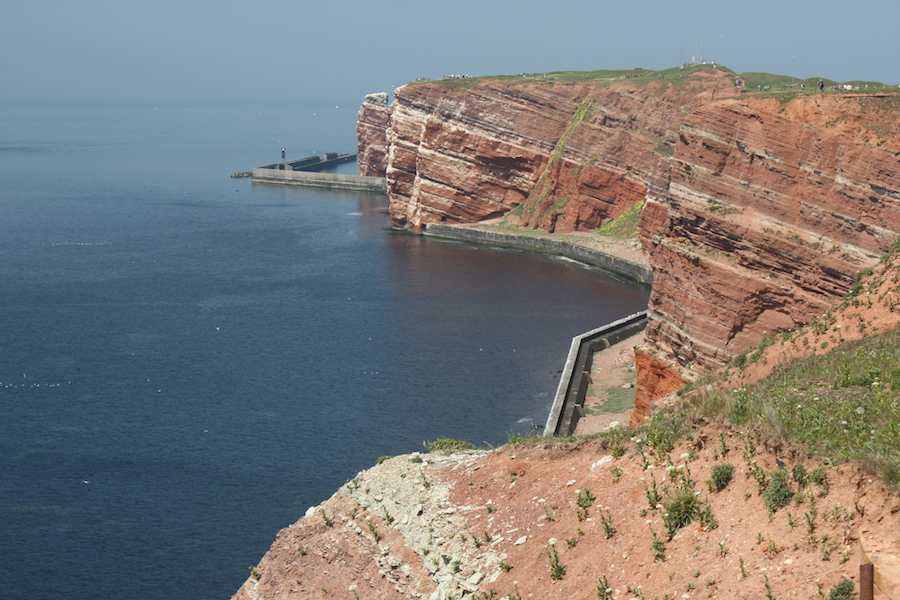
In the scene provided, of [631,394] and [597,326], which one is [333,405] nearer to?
[631,394]

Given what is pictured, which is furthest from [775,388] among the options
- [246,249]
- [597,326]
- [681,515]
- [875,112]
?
[246,249]

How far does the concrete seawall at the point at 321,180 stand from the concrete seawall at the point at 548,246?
39022 millimetres

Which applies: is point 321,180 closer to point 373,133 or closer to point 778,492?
point 373,133

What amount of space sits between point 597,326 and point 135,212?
7807 centimetres

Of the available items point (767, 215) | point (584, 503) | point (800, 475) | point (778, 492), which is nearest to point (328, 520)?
point (584, 503)

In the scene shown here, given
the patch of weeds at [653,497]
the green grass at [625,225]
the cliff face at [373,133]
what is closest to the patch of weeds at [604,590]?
the patch of weeds at [653,497]

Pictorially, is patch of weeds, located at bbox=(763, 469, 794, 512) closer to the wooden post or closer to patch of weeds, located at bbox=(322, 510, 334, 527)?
the wooden post

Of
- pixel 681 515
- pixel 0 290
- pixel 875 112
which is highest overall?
pixel 875 112

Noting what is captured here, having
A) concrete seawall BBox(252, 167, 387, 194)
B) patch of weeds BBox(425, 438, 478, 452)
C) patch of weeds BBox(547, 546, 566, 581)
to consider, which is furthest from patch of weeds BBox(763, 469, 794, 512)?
concrete seawall BBox(252, 167, 387, 194)

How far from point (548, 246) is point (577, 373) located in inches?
1865

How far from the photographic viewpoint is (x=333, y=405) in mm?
52562

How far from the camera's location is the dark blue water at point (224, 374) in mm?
39000

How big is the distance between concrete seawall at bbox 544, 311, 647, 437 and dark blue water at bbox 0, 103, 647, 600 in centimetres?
219

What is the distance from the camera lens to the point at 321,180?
153750 mm
